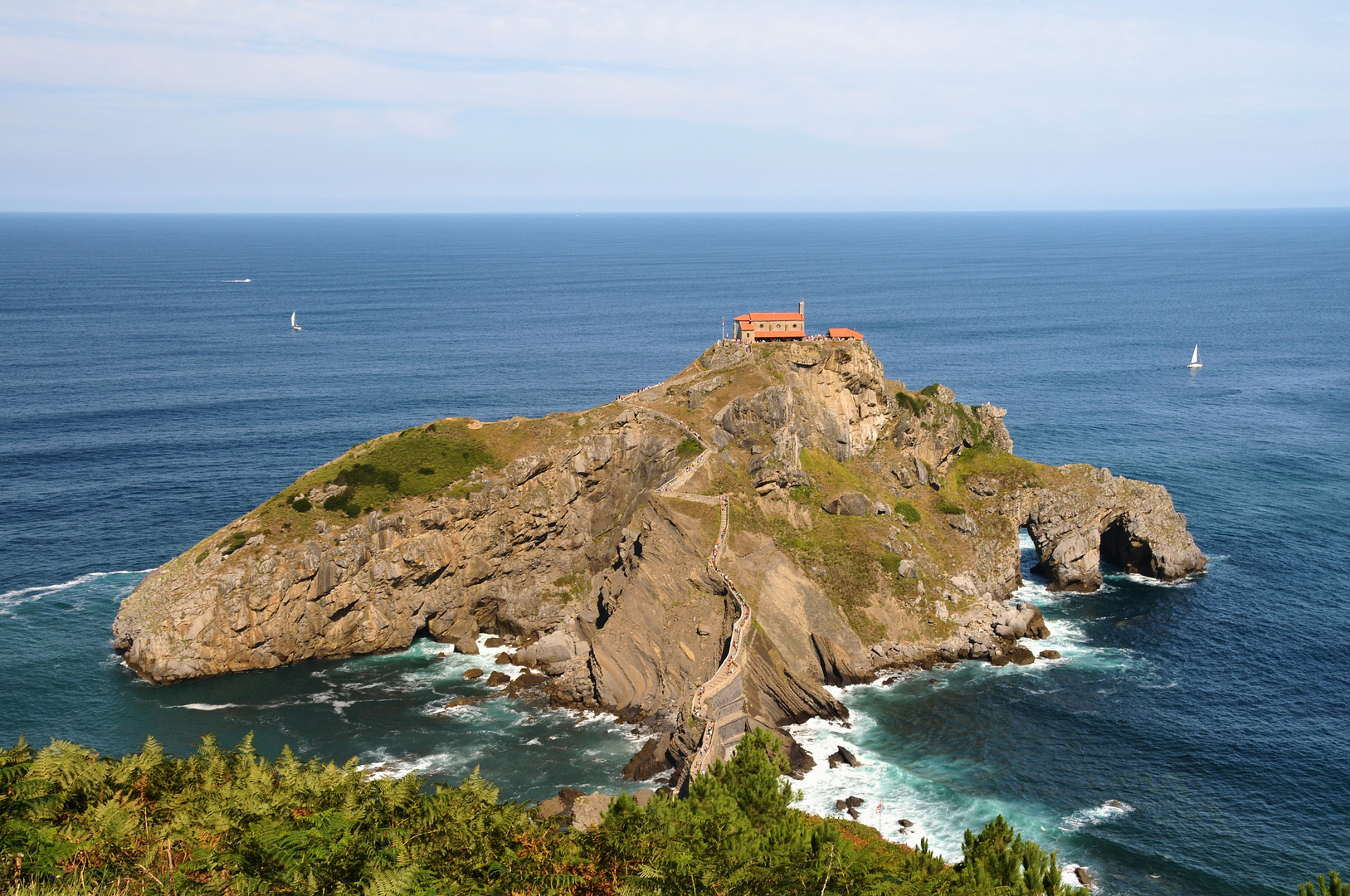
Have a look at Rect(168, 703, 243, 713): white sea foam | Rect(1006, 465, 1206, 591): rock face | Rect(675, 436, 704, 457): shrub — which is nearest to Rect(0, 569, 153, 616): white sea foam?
Rect(168, 703, 243, 713): white sea foam

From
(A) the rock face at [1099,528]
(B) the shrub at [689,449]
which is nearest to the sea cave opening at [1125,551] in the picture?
(A) the rock face at [1099,528]

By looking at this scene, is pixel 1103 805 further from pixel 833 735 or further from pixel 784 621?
pixel 784 621

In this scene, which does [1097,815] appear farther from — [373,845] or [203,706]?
[203,706]

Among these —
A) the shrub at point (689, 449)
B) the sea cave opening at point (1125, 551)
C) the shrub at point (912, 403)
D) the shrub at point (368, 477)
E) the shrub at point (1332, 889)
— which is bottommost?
the sea cave opening at point (1125, 551)

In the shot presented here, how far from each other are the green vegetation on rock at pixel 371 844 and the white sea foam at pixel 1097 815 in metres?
18.7

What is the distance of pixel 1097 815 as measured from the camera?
195 ft

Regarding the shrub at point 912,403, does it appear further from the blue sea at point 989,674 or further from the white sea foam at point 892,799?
the white sea foam at point 892,799

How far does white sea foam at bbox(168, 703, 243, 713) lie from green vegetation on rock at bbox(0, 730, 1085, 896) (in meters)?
35.9

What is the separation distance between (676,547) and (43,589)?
196 feet

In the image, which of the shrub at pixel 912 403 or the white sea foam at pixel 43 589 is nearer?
the white sea foam at pixel 43 589

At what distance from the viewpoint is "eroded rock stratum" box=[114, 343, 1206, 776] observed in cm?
7756

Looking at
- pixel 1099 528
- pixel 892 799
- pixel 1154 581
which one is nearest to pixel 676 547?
pixel 892 799

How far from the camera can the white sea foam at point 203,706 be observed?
73.3m

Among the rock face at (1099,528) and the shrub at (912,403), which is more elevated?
the shrub at (912,403)
